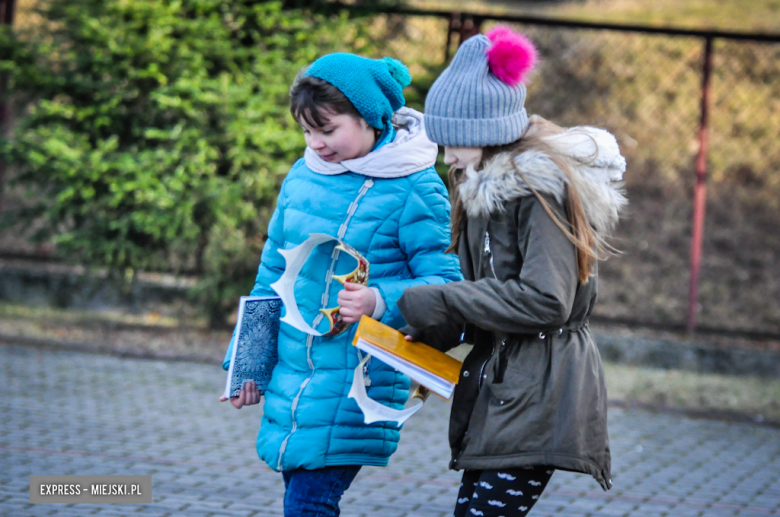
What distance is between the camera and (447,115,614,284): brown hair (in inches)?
81.1

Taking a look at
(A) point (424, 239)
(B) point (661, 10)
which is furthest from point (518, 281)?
(B) point (661, 10)

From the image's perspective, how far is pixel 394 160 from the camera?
2.38 m

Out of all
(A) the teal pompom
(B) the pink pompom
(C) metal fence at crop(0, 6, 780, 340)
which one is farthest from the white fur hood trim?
(C) metal fence at crop(0, 6, 780, 340)

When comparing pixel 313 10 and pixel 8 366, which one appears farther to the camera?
pixel 313 10

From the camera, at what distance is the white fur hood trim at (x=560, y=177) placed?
208cm

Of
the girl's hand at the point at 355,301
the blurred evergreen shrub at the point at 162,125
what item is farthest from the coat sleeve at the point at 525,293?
the blurred evergreen shrub at the point at 162,125

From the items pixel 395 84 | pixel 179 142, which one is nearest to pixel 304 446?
pixel 395 84

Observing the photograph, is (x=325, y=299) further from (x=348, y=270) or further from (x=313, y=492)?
(x=313, y=492)

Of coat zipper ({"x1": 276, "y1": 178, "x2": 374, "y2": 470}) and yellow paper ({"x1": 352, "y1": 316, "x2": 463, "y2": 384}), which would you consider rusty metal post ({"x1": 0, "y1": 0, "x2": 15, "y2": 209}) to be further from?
yellow paper ({"x1": 352, "y1": 316, "x2": 463, "y2": 384})

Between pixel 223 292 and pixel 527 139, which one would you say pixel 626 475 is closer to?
pixel 527 139

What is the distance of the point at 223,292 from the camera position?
23.5 ft

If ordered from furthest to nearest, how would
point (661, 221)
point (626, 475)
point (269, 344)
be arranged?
point (661, 221), point (626, 475), point (269, 344)

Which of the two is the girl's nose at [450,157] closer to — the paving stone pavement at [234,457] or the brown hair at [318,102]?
the brown hair at [318,102]

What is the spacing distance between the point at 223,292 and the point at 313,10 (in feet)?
7.88
